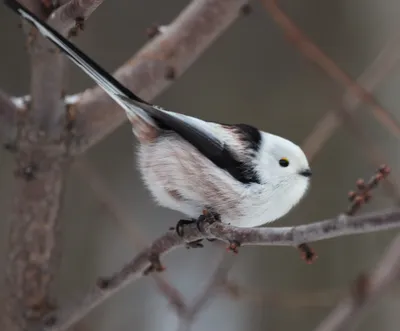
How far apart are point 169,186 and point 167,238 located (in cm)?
8

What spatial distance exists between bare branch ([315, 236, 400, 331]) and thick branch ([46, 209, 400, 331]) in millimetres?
279

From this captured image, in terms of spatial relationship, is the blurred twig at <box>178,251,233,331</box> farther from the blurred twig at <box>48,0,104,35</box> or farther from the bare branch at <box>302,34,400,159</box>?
the blurred twig at <box>48,0,104,35</box>

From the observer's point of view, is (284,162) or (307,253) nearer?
(307,253)

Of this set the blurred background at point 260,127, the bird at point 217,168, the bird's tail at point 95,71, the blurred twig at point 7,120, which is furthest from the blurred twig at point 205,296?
the blurred background at point 260,127

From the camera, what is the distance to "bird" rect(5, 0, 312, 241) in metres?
0.68

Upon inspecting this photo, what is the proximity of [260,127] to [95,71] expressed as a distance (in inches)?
40.6

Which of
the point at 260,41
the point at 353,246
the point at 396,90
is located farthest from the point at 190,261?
the point at 396,90

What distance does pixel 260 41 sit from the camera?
176cm

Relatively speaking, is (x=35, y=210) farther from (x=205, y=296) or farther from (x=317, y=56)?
(x=317, y=56)

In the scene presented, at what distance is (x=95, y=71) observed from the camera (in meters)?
0.62

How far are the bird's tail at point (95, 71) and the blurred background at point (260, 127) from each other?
32.2 inches

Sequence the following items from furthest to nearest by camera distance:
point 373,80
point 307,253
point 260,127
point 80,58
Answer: point 260,127 → point 373,80 → point 80,58 → point 307,253

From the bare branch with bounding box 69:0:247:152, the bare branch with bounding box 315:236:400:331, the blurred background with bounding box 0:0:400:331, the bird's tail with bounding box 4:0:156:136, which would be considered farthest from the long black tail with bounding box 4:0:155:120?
the blurred background with bounding box 0:0:400:331

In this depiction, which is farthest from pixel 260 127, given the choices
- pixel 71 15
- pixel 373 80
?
pixel 71 15
